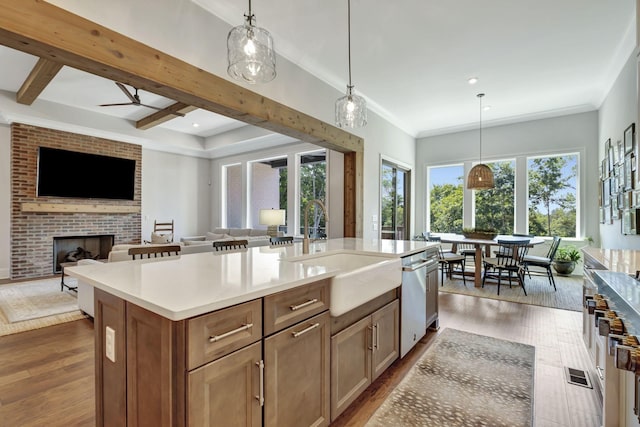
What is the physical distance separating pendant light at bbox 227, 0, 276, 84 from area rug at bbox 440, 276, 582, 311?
4308 millimetres

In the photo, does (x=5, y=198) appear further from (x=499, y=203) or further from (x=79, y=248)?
(x=499, y=203)

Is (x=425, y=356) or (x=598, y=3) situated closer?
(x=425, y=356)

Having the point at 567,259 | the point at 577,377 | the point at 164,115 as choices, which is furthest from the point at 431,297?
the point at 164,115

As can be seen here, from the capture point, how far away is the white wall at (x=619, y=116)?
339 cm

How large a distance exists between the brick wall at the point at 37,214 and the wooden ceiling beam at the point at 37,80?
95cm

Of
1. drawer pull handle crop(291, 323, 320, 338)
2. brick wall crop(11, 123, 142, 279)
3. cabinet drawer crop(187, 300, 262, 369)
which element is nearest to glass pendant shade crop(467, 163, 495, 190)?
drawer pull handle crop(291, 323, 320, 338)

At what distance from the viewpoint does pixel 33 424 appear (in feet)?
5.88

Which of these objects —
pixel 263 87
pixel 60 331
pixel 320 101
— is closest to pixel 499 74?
pixel 320 101

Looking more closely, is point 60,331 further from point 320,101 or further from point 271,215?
point 320,101

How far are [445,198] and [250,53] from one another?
6.35m

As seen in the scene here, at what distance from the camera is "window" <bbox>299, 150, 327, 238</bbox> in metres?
6.43

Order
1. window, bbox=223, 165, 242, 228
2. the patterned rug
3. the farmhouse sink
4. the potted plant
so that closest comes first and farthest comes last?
the farmhouse sink < the patterned rug < the potted plant < window, bbox=223, 165, 242, 228

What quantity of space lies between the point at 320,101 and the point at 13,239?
20.1ft

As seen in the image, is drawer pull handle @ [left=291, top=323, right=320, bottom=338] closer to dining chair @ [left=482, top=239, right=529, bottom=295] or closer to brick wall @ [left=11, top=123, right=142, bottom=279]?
dining chair @ [left=482, top=239, right=529, bottom=295]
